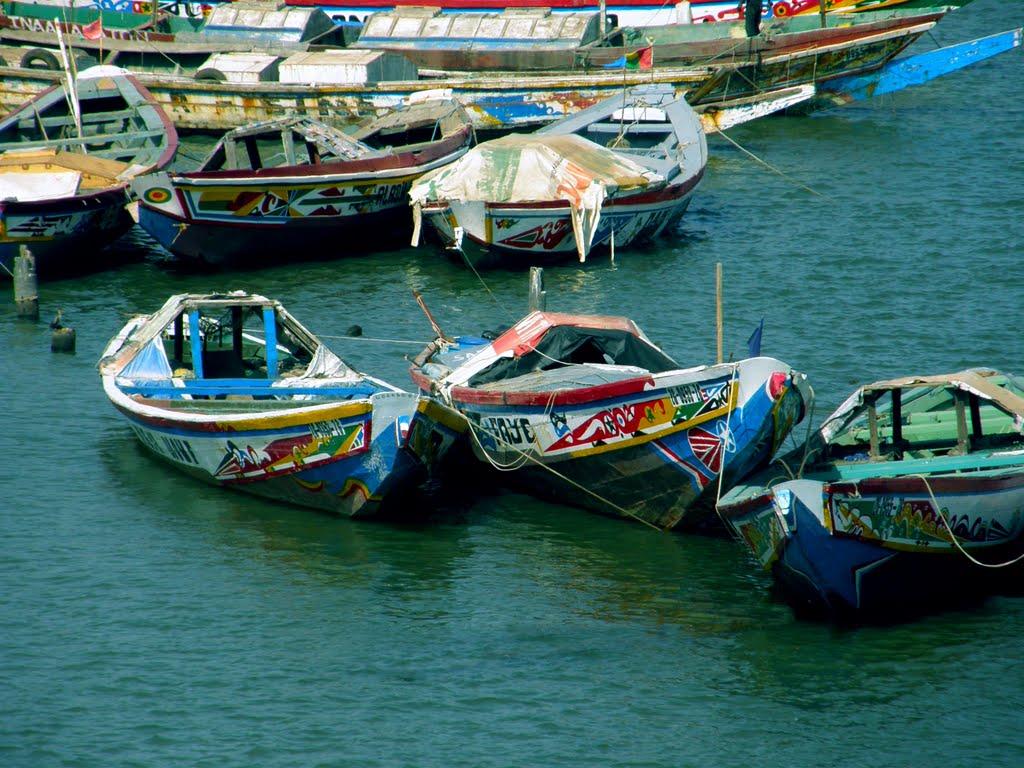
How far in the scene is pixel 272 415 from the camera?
15797mm

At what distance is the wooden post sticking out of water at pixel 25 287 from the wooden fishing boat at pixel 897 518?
14.0 metres

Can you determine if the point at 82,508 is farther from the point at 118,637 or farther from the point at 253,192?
the point at 253,192

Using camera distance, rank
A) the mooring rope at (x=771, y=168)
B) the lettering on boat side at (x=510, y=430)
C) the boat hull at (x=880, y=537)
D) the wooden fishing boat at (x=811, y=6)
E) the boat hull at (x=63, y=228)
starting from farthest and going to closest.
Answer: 1. the wooden fishing boat at (x=811, y=6)
2. the mooring rope at (x=771, y=168)
3. the boat hull at (x=63, y=228)
4. the lettering on boat side at (x=510, y=430)
5. the boat hull at (x=880, y=537)

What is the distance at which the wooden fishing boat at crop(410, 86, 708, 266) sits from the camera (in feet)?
83.9

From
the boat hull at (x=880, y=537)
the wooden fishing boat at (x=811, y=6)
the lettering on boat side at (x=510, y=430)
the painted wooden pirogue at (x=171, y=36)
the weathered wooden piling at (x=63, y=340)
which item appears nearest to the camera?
the boat hull at (x=880, y=537)

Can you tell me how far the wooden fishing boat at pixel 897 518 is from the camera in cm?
1298

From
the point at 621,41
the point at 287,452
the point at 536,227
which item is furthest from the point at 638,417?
the point at 621,41

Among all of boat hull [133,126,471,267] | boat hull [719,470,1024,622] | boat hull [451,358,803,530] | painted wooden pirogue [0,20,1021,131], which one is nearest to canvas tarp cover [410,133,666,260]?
boat hull [133,126,471,267]

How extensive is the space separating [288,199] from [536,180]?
4.83 metres

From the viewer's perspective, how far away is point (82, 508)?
16359 millimetres

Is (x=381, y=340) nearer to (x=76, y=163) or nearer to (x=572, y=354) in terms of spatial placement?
(x=572, y=354)

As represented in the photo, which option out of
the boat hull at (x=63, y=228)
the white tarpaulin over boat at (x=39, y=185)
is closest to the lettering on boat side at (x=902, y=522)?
the boat hull at (x=63, y=228)

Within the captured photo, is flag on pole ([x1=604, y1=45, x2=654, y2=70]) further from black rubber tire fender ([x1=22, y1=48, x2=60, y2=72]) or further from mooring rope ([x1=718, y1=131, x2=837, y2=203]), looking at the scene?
black rubber tire fender ([x1=22, y1=48, x2=60, y2=72])

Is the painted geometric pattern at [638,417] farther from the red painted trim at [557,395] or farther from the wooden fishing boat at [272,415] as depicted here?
the wooden fishing boat at [272,415]
